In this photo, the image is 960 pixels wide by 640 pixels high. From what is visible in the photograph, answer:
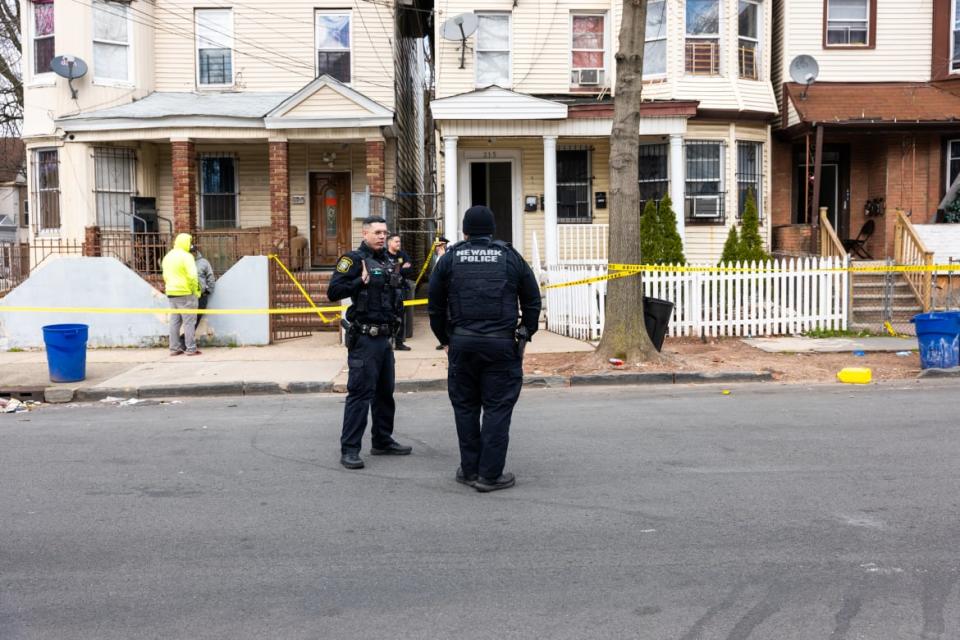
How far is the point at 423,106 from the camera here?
31.1m

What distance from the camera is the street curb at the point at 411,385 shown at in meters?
11.1

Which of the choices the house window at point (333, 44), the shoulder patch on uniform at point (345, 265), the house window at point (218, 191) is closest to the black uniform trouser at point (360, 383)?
the shoulder patch on uniform at point (345, 265)

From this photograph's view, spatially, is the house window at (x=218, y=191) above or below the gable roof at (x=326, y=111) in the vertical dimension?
below

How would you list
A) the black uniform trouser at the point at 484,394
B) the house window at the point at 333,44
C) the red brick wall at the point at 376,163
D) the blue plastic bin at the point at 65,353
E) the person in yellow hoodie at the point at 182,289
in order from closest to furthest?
1. the black uniform trouser at the point at 484,394
2. the blue plastic bin at the point at 65,353
3. the person in yellow hoodie at the point at 182,289
4. the red brick wall at the point at 376,163
5. the house window at the point at 333,44

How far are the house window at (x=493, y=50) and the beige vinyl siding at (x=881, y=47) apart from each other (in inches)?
244

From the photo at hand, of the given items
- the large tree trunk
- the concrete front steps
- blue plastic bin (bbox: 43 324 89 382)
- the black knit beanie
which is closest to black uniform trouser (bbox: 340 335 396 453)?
the black knit beanie

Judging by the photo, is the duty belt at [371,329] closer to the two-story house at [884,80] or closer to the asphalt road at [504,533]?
the asphalt road at [504,533]

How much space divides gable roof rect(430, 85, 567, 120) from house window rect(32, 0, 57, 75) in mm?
9043

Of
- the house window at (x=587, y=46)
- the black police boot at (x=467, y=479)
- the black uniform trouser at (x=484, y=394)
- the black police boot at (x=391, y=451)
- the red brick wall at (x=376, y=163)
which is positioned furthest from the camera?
the house window at (x=587, y=46)

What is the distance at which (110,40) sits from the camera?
19438mm

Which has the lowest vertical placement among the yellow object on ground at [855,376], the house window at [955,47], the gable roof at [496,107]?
the yellow object on ground at [855,376]

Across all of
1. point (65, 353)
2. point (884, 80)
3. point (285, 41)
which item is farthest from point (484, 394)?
point (884, 80)

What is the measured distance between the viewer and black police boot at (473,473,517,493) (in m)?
6.13

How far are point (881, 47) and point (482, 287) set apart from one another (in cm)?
1728
